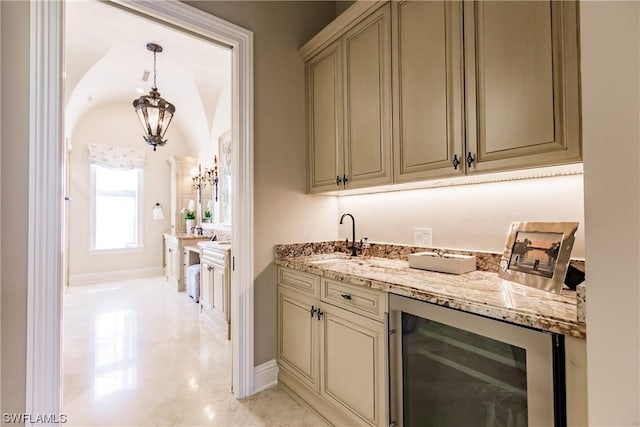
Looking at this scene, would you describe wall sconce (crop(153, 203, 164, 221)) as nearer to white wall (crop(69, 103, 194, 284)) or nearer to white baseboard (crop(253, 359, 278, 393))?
white wall (crop(69, 103, 194, 284))

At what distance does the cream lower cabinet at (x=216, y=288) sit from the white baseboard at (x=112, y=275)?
3337 mm

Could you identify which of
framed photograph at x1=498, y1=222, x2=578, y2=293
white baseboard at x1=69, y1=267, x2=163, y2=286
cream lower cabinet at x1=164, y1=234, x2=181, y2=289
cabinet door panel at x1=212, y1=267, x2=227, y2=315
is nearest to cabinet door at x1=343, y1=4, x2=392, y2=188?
framed photograph at x1=498, y1=222, x2=578, y2=293

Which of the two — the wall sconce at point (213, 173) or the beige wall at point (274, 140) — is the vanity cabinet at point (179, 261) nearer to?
the wall sconce at point (213, 173)

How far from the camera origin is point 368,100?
1.89 meters

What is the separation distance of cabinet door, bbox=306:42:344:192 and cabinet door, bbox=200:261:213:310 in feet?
6.32

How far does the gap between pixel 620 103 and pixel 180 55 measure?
4.36 meters

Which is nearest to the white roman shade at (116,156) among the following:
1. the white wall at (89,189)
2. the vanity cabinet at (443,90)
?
the white wall at (89,189)

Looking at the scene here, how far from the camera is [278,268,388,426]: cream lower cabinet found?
1458 millimetres

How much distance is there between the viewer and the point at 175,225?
6.20 meters

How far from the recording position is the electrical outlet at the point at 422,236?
1984mm

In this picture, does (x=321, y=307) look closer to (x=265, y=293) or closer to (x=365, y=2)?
(x=265, y=293)

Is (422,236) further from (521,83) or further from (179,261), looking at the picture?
(179,261)

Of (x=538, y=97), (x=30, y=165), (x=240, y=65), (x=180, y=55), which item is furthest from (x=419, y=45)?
(x=180, y=55)

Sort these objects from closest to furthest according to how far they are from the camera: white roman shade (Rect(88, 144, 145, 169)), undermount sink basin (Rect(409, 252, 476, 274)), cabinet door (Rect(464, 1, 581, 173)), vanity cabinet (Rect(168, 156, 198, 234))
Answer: cabinet door (Rect(464, 1, 581, 173)) → undermount sink basin (Rect(409, 252, 476, 274)) → white roman shade (Rect(88, 144, 145, 169)) → vanity cabinet (Rect(168, 156, 198, 234))
